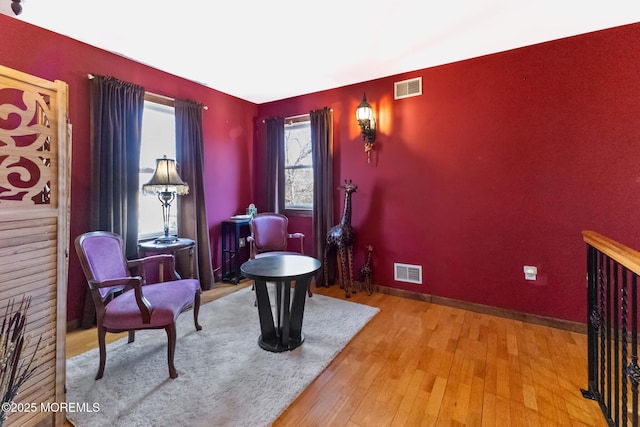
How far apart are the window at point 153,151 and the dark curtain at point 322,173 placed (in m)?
1.74

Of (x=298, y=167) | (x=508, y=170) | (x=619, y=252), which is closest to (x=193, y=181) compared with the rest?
(x=298, y=167)

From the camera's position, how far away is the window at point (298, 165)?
13.6 ft

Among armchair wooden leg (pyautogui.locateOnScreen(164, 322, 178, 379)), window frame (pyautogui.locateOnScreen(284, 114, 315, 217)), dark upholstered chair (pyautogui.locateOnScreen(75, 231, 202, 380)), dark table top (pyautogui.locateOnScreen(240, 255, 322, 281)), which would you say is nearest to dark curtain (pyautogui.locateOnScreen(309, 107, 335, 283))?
window frame (pyautogui.locateOnScreen(284, 114, 315, 217))

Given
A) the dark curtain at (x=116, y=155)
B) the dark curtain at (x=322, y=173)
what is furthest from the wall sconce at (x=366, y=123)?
the dark curtain at (x=116, y=155)

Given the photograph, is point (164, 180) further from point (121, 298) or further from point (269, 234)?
point (269, 234)

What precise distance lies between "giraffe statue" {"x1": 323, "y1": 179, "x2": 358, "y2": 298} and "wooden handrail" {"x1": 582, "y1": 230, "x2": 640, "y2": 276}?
2.15m

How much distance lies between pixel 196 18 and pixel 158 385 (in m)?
2.65

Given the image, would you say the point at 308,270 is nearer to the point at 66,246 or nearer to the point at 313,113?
the point at 66,246

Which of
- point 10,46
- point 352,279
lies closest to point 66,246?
point 10,46

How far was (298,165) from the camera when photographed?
4.20 metres

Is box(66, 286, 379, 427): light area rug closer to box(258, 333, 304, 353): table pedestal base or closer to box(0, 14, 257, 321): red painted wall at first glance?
box(258, 333, 304, 353): table pedestal base

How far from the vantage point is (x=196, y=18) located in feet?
7.29

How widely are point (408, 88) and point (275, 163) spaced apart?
2.02 metres

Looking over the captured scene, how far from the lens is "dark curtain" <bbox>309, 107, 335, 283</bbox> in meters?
3.71
